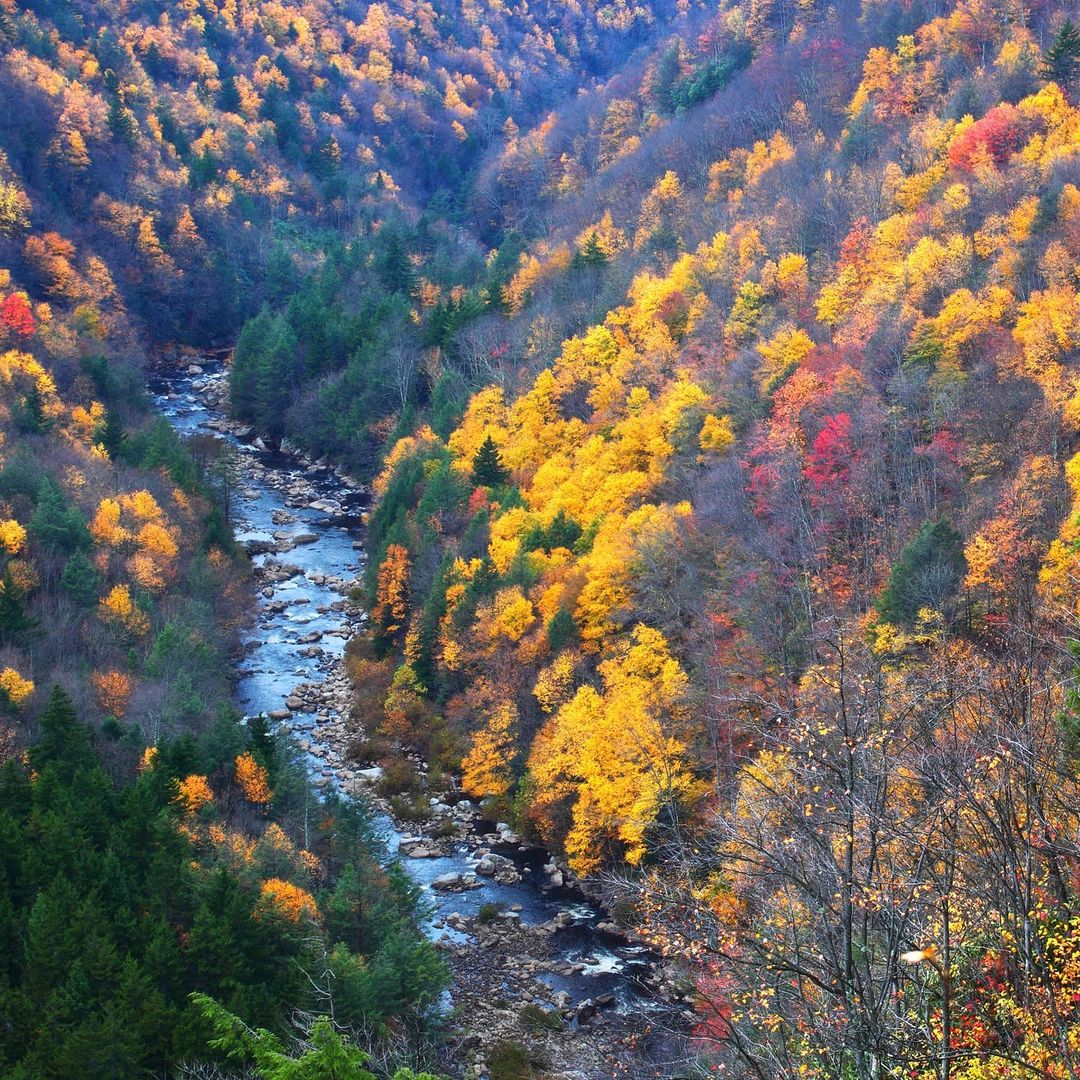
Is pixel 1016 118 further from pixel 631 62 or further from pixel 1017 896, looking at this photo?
pixel 631 62

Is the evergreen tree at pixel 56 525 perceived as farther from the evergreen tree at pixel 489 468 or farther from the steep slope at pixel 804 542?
the evergreen tree at pixel 489 468

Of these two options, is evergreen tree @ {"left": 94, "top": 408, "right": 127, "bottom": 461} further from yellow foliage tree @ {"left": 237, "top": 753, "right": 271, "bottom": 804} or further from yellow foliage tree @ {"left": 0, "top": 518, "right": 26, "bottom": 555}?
yellow foliage tree @ {"left": 237, "top": 753, "right": 271, "bottom": 804}

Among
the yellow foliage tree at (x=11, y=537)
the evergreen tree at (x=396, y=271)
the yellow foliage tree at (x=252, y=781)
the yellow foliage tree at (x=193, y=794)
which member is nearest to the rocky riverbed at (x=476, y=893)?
the yellow foliage tree at (x=252, y=781)

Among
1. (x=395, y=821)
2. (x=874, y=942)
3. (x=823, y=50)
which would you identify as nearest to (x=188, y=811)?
(x=395, y=821)

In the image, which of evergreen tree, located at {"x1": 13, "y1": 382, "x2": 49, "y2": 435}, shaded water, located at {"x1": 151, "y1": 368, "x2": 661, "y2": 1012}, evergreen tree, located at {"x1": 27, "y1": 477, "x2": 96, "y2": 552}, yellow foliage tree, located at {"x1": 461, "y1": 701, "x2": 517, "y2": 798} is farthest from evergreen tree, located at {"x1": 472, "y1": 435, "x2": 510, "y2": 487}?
evergreen tree, located at {"x1": 13, "y1": 382, "x2": 49, "y2": 435}

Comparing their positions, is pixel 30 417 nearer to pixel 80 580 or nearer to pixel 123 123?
pixel 80 580

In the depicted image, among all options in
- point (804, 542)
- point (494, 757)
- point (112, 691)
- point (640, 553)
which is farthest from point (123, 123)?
point (804, 542)
